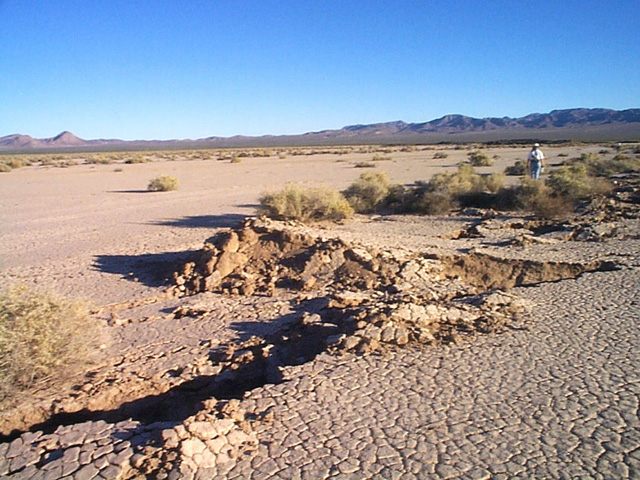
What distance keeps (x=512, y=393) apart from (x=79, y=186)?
31.0 metres

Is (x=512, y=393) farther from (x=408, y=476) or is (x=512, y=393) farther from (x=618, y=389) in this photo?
(x=408, y=476)

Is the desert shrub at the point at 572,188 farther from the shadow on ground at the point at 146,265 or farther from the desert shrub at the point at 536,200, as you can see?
the shadow on ground at the point at 146,265

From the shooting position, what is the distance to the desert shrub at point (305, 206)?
15891 millimetres

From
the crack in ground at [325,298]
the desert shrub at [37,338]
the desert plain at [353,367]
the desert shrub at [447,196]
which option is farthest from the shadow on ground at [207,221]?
the desert shrub at [37,338]

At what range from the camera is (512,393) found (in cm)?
514

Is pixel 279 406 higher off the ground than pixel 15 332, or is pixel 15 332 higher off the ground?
pixel 15 332

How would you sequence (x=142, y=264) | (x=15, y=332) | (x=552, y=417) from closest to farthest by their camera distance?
(x=552, y=417) → (x=15, y=332) → (x=142, y=264)

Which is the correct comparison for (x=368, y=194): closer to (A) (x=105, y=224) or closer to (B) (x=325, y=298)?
(A) (x=105, y=224)

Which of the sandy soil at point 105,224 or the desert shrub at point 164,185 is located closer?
the sandy soil at point 105,224

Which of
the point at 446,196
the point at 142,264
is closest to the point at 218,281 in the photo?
the point at 142,264

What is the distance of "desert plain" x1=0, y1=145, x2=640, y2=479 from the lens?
13.8ft

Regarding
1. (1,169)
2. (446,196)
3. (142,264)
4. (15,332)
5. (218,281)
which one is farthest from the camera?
(1,169)

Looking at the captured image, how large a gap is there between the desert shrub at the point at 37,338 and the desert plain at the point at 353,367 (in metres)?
0.22

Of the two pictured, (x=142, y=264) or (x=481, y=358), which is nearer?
(x=481, y=358)
